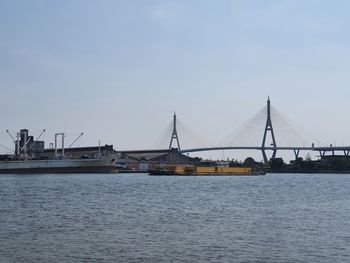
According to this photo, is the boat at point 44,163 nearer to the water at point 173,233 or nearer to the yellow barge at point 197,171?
the yellow barge at point 197,171

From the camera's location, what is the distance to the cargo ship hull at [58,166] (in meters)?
112

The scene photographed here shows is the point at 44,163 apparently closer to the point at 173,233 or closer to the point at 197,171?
the point at 197,171

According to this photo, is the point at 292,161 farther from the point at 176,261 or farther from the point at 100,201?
the point at 176,261

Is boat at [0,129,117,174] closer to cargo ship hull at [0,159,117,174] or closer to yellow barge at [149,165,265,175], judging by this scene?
cargo ship hull at [0,159,117,174]

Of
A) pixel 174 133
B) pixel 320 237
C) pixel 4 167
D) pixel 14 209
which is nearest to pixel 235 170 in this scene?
pixel 174 133

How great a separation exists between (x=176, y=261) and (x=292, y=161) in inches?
5732

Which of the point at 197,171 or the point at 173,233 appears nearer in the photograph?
the point at 173,233

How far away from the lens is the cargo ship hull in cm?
11194

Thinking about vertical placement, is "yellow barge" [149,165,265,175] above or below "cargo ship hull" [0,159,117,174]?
below

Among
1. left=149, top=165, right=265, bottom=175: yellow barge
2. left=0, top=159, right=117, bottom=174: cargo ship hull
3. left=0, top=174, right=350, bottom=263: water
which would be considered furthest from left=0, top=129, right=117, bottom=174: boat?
left=0, top=174, right=350, bottom=263: water

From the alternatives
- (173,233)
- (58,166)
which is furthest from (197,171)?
(173,233)

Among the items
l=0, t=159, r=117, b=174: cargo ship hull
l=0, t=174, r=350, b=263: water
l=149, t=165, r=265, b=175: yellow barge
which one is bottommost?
l=0, t=174, r=350, b=263: water

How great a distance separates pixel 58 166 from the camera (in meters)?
114

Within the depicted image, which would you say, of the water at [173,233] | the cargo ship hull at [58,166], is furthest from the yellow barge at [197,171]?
the water at [173,233]
